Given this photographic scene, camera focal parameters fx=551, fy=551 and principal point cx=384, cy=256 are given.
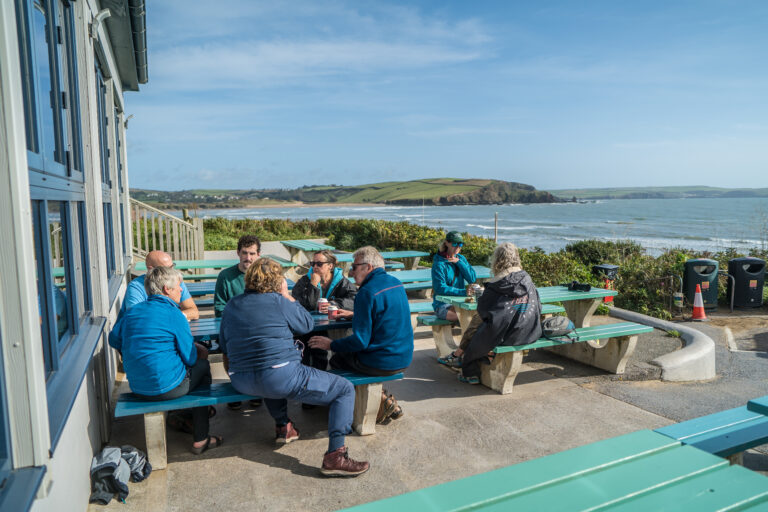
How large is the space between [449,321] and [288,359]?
2.62 meters

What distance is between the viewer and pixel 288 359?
3674 mm

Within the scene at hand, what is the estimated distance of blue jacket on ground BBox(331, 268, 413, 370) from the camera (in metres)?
4.09

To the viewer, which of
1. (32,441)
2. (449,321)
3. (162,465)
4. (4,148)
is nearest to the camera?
(4,148)

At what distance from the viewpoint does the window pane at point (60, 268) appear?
10.0 feet

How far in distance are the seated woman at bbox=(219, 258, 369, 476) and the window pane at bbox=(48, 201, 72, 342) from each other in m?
0.95

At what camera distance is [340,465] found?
11.6 ft

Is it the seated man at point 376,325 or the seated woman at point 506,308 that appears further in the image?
the seated woman at point 506,308

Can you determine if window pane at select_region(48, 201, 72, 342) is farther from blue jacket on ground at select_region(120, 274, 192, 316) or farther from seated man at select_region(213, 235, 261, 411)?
seated man at select_region(213, 235, 261, 411)

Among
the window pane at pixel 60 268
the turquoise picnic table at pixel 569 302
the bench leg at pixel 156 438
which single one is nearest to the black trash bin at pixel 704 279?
the turquoise picnic table at pixel 569 302

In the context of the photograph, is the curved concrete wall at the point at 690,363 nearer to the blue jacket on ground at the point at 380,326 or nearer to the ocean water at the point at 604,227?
the blue jacket on ground at the point at 380,326

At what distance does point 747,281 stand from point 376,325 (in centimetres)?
772

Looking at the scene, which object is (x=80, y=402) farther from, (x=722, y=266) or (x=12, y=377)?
(x=722, y=266)

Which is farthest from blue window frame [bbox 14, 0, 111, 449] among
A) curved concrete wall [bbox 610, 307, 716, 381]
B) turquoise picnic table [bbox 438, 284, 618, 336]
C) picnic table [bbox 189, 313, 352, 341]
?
curved concrete wall [bbox 610, 307, 716, 381]

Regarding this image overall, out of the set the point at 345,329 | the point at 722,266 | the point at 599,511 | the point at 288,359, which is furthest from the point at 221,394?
the point at 722,266
